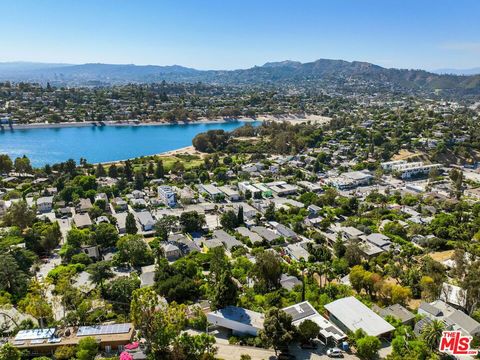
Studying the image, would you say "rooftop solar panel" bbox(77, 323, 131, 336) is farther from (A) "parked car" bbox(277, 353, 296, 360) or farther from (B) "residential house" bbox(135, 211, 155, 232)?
(B) "residential house" bbox(135, 211, 155, 232)

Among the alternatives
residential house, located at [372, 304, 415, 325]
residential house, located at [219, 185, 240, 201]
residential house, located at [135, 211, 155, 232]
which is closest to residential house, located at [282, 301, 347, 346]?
residential house, located at [372, 304, 415, 325]

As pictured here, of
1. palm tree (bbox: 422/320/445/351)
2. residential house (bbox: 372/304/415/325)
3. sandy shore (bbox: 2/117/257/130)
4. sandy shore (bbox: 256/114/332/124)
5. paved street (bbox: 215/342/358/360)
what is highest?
sandy shore (bbox: 256/114/332/124)

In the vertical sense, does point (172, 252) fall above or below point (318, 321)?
below

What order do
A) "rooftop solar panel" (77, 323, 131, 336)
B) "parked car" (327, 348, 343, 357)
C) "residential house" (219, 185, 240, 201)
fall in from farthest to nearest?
"residential house" (219, 185, 240, 201) → "rooftop solar panel" (77, 323, 131, 336) → "parked car" (327, 348, 343, 357)

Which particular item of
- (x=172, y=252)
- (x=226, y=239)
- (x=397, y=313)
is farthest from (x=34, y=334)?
(x=397, y=313)

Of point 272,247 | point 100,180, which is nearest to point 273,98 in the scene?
point 100,180

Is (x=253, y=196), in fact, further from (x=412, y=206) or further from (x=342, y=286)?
(x=342, y=286)

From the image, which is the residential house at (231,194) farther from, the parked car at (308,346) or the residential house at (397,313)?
the parked car at (308,346)

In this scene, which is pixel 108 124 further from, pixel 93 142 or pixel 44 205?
pixel 44 205

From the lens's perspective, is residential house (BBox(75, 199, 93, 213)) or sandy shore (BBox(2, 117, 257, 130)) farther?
sandy shore (BBox(2, 117, 257, 130))
